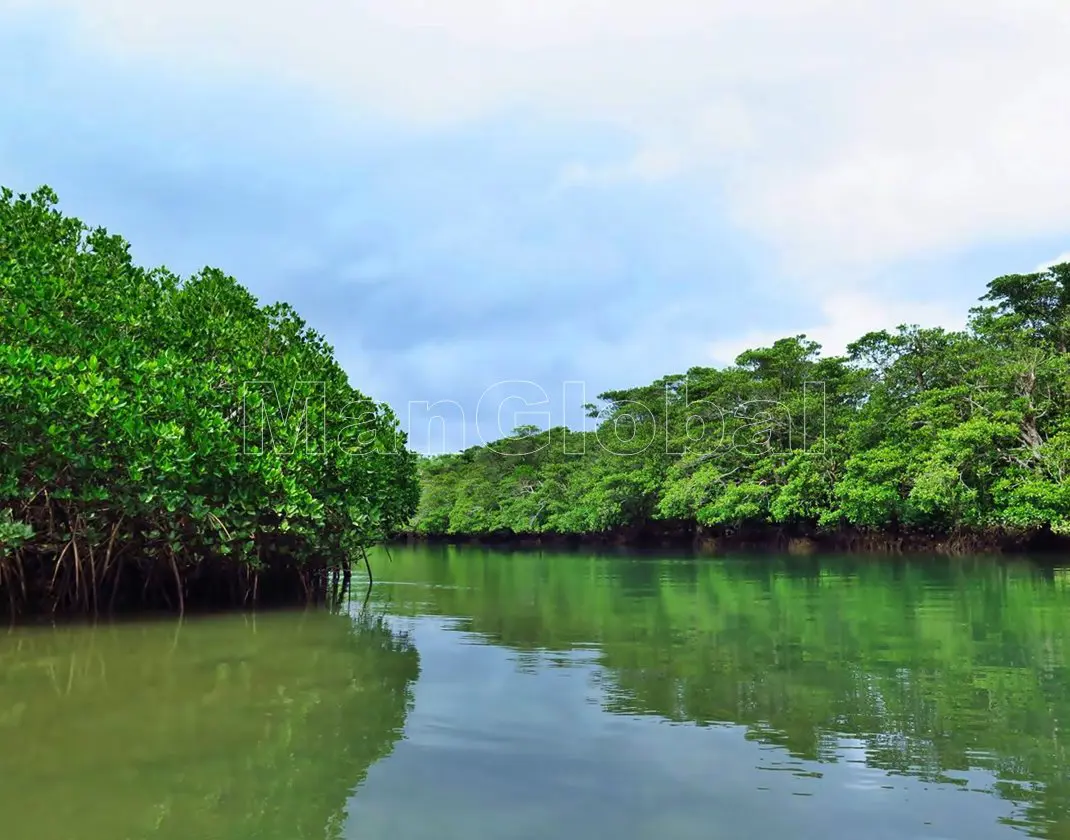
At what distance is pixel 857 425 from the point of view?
89.8 ft

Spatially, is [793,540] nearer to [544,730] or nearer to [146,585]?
[146,585]

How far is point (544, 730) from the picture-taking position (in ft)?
17.5

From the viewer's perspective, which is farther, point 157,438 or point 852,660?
point 157,438

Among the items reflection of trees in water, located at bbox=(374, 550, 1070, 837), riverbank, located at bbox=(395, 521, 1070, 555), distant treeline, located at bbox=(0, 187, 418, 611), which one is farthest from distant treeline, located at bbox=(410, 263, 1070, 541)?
distant treeline, located at bbox=(0, 187, 418, 611)

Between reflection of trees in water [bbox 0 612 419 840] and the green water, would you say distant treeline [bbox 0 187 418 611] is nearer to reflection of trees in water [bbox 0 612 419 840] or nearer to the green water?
the green water

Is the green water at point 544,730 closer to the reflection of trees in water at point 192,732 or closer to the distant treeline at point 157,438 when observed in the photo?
the reflection of trees in water at point 192,732

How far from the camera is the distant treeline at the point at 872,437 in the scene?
2359 cm

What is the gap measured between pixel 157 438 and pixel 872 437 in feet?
75.4

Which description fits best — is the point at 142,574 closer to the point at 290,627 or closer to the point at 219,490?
the point at 219,490

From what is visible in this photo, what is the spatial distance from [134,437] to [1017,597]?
41.6 ft

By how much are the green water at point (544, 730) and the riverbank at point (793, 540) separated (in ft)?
57.2

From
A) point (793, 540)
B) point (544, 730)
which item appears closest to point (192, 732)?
point (544, 730)

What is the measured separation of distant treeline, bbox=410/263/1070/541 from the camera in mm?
23594

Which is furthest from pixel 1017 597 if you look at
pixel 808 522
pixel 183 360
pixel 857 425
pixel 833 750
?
pixel 808 522
